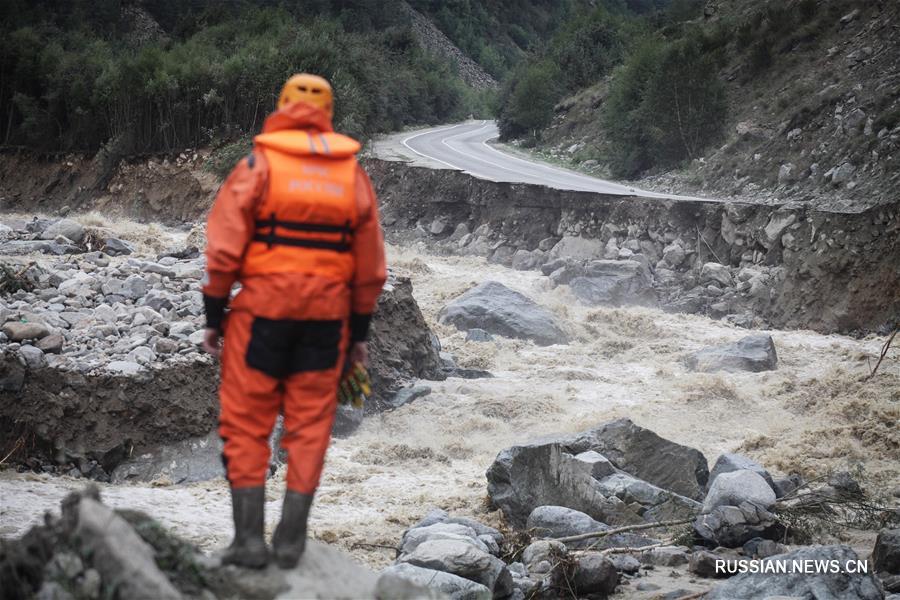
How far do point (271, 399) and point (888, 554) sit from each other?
4714 mm

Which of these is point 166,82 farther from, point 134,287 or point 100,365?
point 100,365

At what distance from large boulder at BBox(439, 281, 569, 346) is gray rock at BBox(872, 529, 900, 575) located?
9.61m

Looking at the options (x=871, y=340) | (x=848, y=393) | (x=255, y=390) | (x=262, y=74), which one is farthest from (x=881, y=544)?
(x=262, y=74)

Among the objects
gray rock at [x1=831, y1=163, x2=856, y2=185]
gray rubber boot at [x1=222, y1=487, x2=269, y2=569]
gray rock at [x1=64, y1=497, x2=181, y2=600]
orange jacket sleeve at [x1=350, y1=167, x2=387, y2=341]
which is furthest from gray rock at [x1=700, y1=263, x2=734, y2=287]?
gray rock at [x1=64, y1=497, x2=181, y2=600]

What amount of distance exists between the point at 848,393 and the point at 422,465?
233 inches

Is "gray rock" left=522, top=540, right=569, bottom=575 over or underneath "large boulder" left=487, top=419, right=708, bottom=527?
over

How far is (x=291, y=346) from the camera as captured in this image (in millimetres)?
3508

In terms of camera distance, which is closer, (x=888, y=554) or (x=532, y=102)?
(x=888, y=554)

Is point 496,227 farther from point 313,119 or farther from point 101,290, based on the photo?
point 313,119

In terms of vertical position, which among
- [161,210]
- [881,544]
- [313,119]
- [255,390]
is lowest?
[161,210]

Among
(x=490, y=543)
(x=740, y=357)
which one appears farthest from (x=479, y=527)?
(x=740, y=357)

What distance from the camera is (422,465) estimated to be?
Answer: 10219mm

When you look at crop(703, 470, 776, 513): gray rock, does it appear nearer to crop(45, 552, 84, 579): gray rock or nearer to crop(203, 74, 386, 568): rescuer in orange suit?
crop(203, 74, 386, 568): rescuer in orange suit

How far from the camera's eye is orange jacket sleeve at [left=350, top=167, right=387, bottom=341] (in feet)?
11.6
